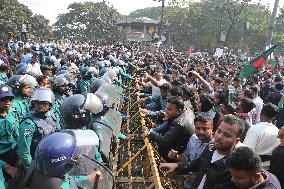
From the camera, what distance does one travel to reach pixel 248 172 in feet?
9.21

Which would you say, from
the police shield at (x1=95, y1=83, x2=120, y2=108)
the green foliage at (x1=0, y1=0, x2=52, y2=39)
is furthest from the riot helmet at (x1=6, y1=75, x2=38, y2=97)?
the green foliage at (x1=0, y1=0, x2=52, y2=39)

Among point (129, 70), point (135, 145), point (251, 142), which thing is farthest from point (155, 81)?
point (129, 70)

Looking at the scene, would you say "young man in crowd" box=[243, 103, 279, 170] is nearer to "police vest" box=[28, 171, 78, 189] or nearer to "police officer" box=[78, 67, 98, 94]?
"police vest" box=[28, 171, 78, 189]

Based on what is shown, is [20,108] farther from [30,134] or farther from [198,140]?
[198,140]

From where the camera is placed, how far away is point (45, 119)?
489 centimetres

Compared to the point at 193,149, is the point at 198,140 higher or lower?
higher

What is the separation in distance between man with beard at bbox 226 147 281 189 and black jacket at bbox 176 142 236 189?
0.32m

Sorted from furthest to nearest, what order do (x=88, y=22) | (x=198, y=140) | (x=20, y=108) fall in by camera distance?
(x=88, y=22) → (x=20, y=108) → (x=198, y=140)

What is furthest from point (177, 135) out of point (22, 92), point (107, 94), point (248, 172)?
point (22, 92)

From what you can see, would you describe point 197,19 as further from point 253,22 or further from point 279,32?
point 279,32

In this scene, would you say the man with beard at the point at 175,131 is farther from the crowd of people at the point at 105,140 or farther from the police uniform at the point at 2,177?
the police uniform at the point at 2,177

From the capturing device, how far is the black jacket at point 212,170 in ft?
10.7

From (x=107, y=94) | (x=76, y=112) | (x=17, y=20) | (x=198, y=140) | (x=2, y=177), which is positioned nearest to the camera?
(x=76, y=112)

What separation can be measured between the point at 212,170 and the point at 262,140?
6.48 ft
